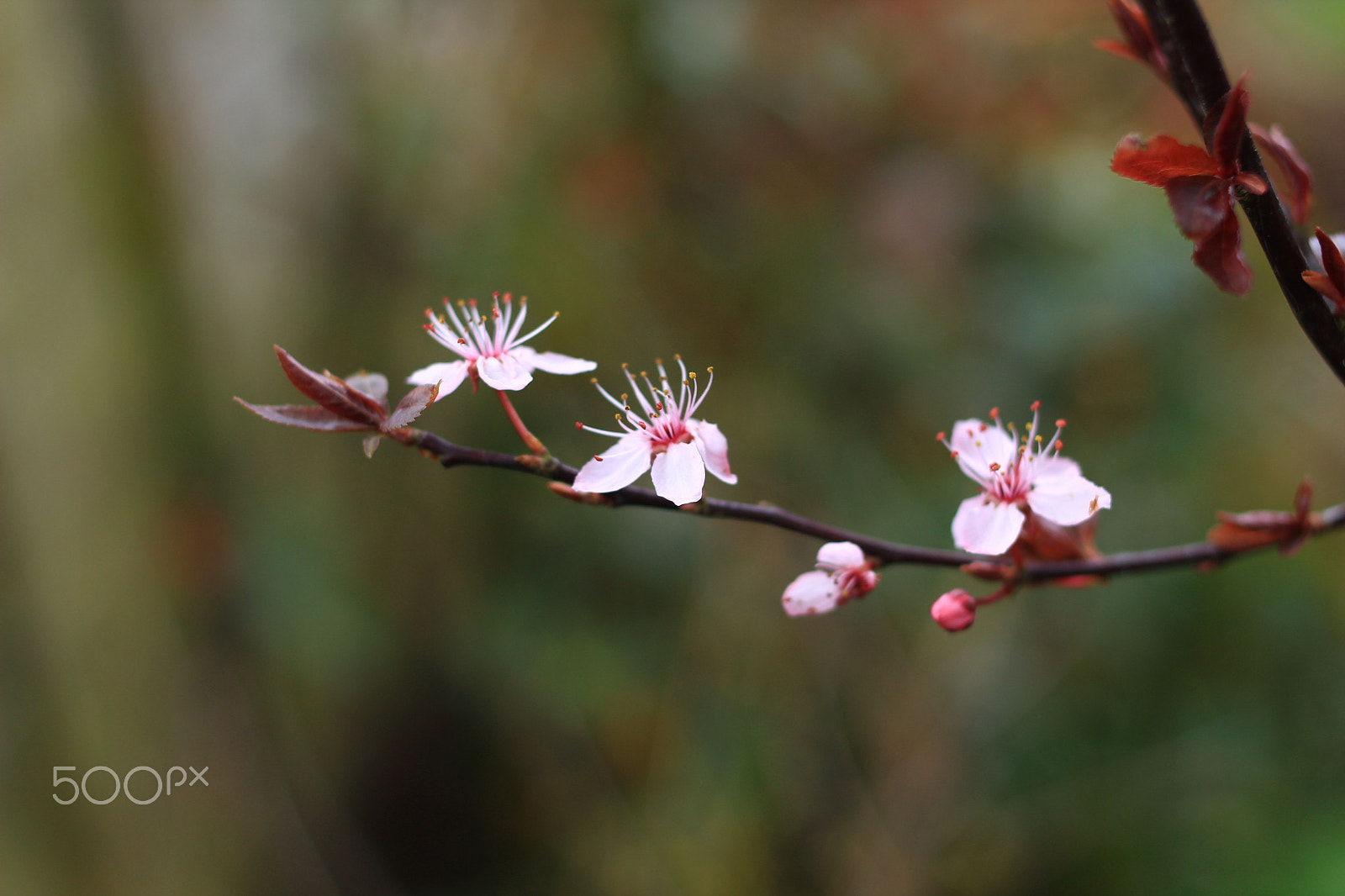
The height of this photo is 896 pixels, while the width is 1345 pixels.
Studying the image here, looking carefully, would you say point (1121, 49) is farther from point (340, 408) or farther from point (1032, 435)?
point (340, 408)

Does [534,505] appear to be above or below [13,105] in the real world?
below

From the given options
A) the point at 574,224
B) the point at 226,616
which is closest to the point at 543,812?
the point at 226,616

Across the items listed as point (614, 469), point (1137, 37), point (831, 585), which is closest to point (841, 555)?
point (831, 585)

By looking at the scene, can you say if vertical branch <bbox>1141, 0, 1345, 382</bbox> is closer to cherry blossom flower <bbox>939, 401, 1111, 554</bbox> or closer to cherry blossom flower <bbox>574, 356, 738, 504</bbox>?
cherry blossom flower <bbox>939, 401, 1111, 554</bbox>

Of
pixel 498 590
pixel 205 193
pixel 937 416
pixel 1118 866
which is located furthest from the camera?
pixel 205 193

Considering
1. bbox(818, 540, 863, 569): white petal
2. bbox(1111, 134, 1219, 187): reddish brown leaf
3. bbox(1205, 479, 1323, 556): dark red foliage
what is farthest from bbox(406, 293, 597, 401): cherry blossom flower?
bbox(1205, 479, 1323, 556): dark red foliage

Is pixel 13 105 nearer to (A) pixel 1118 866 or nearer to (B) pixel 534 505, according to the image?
(B) pixel 534 505

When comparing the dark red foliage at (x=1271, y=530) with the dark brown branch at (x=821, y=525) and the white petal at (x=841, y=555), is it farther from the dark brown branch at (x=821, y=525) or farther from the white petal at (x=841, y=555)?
the white petal at (x=841, y=555)
